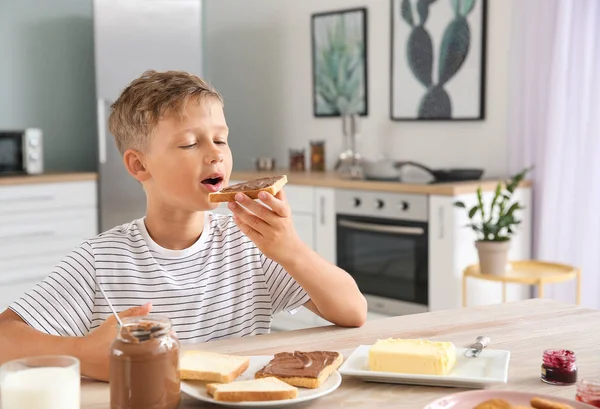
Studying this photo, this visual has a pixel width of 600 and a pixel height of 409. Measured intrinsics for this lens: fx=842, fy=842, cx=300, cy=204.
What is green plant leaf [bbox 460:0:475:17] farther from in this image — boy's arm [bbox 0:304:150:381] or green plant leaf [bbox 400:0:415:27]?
boy's arm [bbox 0:304:150:381]

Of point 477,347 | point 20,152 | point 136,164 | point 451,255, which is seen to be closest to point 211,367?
point 477,347

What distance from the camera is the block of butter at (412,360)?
1228 mm

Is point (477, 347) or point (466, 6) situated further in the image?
point (466, 6)

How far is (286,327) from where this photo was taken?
179 inches

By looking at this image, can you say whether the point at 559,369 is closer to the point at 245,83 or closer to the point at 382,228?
the point at 382,228

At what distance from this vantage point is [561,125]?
365 centimetres

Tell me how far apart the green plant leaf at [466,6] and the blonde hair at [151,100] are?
267cm

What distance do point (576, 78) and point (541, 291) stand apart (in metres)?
0.98

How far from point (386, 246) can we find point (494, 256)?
64 cm

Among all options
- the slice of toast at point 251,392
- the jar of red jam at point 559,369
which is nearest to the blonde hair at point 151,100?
the slice of toast at point 251,392

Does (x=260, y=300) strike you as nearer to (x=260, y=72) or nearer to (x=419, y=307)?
(x=419, y=307)

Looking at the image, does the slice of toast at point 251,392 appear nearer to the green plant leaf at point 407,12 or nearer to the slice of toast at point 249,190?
the slice of toast at point 249,190

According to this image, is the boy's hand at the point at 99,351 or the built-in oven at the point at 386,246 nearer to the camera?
the boy's hand at the point at 99,351

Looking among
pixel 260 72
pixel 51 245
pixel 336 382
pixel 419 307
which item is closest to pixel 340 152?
pixel 260 72
